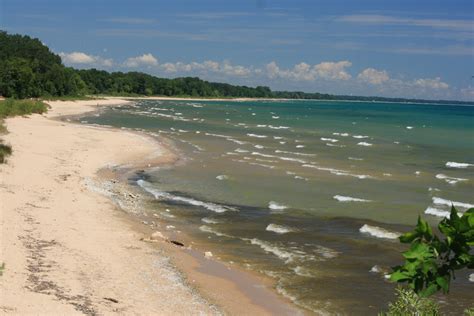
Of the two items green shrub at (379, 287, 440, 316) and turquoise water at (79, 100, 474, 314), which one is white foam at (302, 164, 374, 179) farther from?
green shrub at (379, 287, 440, 316)

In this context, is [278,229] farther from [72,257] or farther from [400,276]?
[400,276]

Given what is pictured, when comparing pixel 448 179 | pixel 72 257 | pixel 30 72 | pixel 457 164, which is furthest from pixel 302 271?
pixel 30 72

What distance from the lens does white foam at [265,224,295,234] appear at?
A: 20.3 metres

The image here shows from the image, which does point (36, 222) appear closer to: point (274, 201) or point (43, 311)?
point (43, 311)

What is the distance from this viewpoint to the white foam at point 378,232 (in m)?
20.1

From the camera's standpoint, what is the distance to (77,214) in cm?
1997

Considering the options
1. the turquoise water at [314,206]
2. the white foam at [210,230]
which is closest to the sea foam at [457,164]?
the turquoise water at [314,206]

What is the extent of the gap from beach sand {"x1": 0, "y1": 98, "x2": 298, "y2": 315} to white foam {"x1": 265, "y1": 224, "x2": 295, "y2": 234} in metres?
4.04

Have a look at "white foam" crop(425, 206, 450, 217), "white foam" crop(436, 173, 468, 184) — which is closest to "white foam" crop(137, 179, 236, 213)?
"white foam" crop(425, 206, 450, 217)

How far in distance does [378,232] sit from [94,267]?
1043 centimetres

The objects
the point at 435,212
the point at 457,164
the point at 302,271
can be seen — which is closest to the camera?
the point at 302,271

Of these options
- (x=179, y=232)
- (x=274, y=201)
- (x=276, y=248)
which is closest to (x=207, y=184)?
(x=274, y=201)

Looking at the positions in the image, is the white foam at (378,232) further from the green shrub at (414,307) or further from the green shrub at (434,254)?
the green shrub at (434,254)

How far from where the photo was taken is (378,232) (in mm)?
20594
